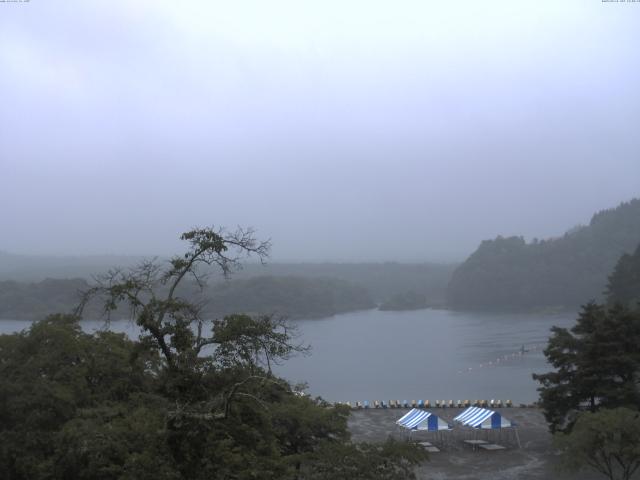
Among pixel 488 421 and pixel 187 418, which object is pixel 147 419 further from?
pixel 488 421

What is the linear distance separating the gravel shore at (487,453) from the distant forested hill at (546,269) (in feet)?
151

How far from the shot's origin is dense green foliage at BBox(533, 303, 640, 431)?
12.6 metres

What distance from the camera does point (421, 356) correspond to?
3784cm

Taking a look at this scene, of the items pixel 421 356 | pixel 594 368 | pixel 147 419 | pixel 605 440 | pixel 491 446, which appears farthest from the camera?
pixel 421 356

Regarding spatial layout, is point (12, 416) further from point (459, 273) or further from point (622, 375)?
point (459, 273)

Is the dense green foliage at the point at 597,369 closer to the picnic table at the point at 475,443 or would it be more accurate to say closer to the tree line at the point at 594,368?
the tree line at the point at 594,368

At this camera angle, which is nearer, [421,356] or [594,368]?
[594,368]

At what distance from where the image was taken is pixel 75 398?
8289mm

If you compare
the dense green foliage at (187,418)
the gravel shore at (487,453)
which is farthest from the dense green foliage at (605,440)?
the dense green foliage at (187,418)

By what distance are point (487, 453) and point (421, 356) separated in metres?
24.9

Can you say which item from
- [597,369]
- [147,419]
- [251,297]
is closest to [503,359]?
[597,369]

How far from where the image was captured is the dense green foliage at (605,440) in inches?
362

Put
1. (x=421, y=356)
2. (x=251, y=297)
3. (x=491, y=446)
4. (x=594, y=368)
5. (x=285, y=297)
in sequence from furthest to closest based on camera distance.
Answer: (x=285, y=297) → (x=251, y=297) → (x=421, y=356) → (x=491, y=446) → (x=594, y=368)

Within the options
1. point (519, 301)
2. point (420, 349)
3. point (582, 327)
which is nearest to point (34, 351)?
point (582, 327)
